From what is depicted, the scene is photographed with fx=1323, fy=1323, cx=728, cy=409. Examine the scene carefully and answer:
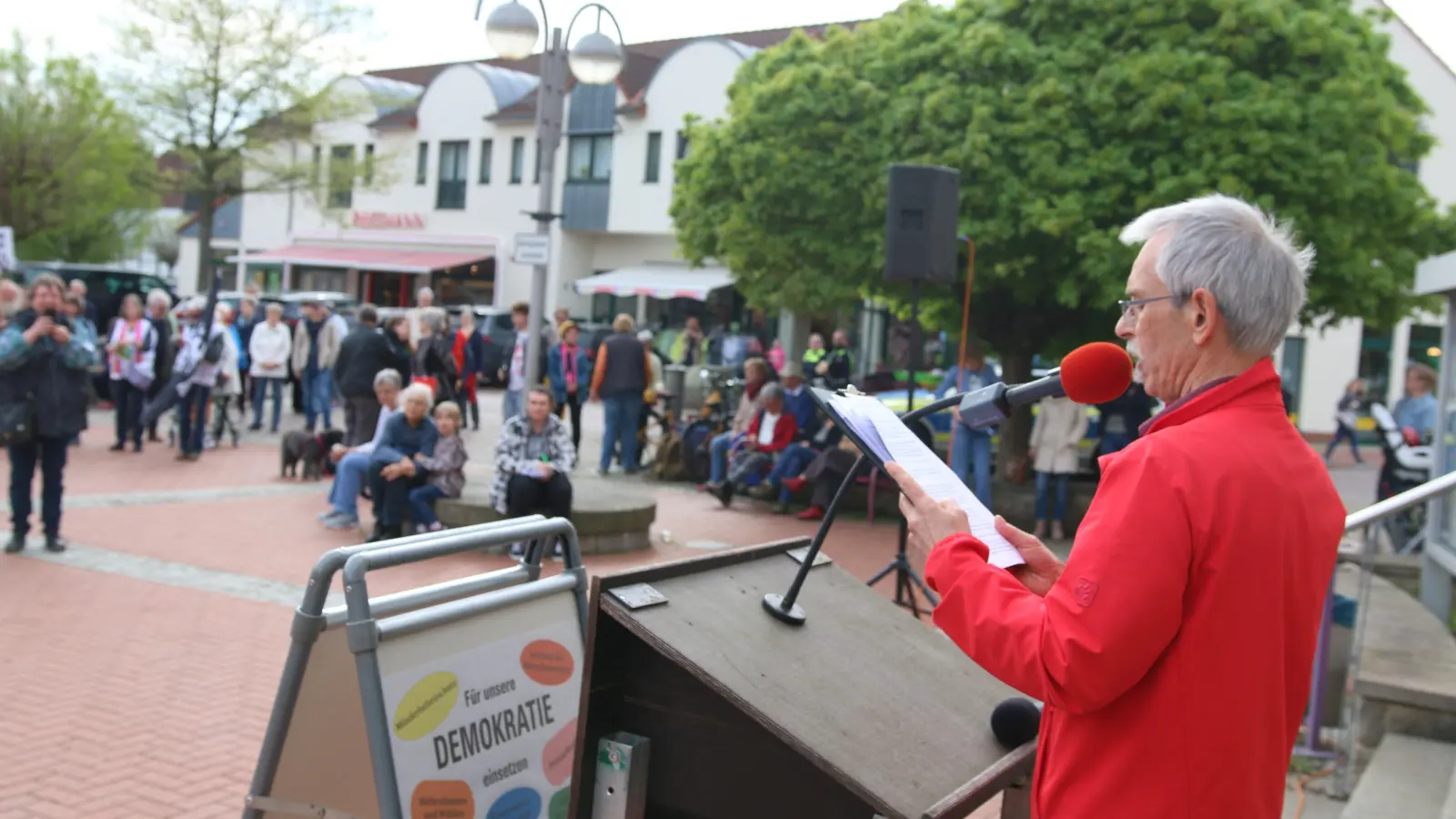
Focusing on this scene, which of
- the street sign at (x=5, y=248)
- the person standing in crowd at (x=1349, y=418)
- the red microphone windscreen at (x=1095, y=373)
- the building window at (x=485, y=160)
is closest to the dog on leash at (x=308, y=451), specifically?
the street sign at (x=5, y=248)

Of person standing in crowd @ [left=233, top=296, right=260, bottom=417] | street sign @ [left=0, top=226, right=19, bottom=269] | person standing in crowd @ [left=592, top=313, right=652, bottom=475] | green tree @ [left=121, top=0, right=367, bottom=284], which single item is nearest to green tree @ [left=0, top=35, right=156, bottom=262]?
green tree @ [left=121, top=0, right=367, bottom=284]

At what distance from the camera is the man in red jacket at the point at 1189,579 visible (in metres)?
1.97

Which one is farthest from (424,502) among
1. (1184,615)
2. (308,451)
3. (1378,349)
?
(1378,349)

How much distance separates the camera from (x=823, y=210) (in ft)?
44.5

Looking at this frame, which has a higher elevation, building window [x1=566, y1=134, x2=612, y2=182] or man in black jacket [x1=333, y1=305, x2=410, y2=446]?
building window [x1=566, y1=134, x2=612, y2=182]

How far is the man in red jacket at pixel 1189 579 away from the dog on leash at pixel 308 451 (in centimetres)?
1245

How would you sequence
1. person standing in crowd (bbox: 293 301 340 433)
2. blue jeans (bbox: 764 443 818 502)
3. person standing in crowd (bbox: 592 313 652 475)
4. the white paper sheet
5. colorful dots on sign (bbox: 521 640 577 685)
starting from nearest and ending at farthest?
the white paper sheet
colorful dots on sign (bbox: 521 640 577 685)
blue jeans (bbox: 764 443 818 502)
person standing in crowd (bbox: 592 313 652 475)
person standing in crowd (bbox: 293 301 340 433)

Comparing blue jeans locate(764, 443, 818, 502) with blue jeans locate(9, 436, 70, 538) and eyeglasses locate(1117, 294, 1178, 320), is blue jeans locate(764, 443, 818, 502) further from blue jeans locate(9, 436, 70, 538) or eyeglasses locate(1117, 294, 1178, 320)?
eyeglasses locate(1117, 294, 1178, 320)

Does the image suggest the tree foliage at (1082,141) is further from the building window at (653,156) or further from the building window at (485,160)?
the building window at (485,160)

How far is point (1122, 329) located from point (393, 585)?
7303 millimetres

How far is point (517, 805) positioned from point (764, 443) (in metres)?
10.6

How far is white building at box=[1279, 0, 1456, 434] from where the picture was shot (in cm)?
3036

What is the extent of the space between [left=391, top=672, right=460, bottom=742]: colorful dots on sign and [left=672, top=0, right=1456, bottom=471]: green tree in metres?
9.70

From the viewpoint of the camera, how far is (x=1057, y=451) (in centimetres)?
1252
